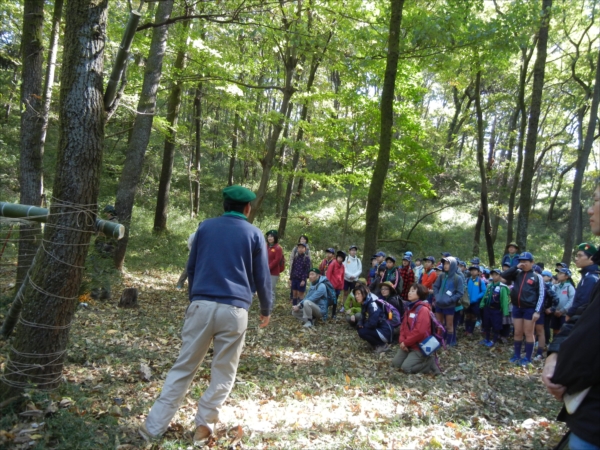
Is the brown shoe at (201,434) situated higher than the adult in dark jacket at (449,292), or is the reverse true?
the adult in dark jacket at (449,292)

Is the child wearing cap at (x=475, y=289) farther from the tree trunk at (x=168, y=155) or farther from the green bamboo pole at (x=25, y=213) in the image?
the tree trunk at (x=168, y=155)

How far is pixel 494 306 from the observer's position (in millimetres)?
9719

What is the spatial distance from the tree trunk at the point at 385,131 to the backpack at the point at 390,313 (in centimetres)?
283

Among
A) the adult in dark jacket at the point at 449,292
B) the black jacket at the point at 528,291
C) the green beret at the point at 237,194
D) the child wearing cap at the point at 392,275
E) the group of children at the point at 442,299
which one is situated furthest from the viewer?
the child wearing cap at the point at 392,275

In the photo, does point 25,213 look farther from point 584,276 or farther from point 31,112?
point 584,276

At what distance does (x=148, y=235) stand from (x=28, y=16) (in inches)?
426

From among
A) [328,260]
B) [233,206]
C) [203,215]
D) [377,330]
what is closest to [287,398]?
[233,206]

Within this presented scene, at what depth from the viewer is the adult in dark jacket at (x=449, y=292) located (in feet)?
30.2

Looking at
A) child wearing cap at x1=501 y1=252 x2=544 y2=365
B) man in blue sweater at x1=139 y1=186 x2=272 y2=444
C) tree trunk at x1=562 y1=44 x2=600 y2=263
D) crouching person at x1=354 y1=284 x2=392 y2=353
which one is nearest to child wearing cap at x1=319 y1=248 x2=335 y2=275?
crouching person at x1=354 y1=284 x2=392 y2=353

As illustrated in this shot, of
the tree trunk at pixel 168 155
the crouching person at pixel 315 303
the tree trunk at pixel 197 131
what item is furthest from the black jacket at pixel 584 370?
the tree trunk at pixel 197 131

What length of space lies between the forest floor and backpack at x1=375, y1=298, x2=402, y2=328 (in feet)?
2.44

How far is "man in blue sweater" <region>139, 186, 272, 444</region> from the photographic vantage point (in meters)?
3.54

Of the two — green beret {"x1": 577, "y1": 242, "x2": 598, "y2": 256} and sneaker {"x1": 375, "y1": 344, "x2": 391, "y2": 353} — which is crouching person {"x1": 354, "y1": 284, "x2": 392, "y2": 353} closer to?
sneaker {"x1": 375, "y1": 344, "x2": 391, "y2": 353}

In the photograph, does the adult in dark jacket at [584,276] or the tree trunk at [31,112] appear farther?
the adult in dark jacket at [584,276]
